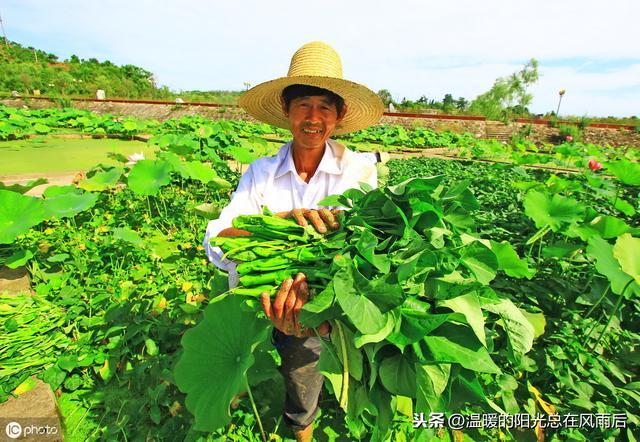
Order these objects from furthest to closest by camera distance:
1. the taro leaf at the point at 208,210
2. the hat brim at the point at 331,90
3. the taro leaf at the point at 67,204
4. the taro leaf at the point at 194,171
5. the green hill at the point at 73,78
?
1. the green hill at the point at 73,78
2. the taro leaf at the point at 194,171
3. the taro leaf at the point at 67,204
4. the taro leaf at the point at 208,210
5. the hat brim at the point at 331,90

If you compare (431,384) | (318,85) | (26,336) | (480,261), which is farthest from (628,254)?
(26,336)

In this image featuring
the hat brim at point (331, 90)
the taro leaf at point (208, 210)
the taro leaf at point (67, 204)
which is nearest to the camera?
the hat brim at point (331, 90)

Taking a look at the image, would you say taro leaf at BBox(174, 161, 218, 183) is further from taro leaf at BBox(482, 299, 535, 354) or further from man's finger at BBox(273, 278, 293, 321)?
taro leaf at BBox(482, 299, 535, 354)

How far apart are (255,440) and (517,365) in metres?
1.45

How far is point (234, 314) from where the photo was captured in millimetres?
1350

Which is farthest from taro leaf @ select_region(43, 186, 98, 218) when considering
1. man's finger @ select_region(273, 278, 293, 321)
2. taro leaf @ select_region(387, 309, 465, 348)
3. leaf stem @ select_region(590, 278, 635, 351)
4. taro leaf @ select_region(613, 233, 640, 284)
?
leaf stem @ select_region(590, 278, 635, 351)

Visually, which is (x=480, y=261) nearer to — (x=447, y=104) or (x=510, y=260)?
(x=510, y=260)

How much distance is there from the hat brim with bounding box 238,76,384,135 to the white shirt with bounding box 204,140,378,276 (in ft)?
0.87

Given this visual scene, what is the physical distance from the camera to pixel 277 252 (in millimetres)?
1081

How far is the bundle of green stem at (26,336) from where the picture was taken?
1.86 meters

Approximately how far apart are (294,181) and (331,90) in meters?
0.47

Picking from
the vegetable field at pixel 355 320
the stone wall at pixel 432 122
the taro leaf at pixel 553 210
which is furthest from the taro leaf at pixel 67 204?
the stone wall at pixel 432 122

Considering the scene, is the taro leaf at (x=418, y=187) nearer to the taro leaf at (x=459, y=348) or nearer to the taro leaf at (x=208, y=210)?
the taro leaf at (x=459, y=348)

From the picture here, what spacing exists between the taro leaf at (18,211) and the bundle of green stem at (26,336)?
0.54 meters
